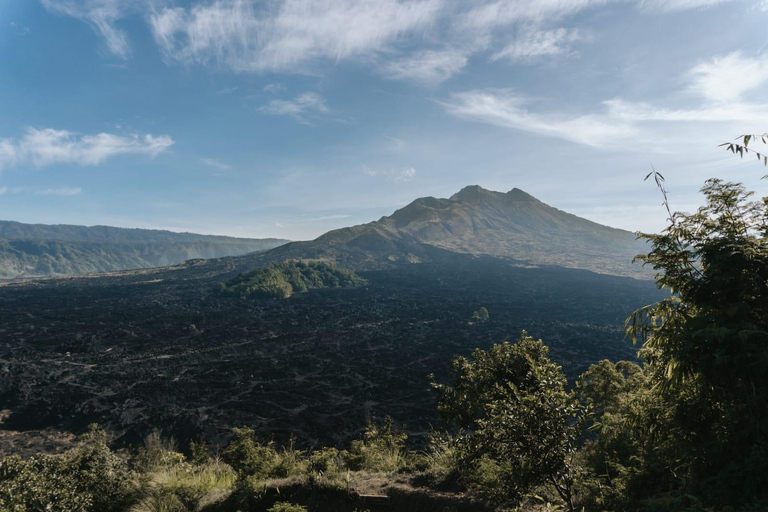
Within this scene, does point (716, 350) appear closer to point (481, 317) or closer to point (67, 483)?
point (67, 483)

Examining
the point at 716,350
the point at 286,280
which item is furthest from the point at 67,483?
the point at 286,280

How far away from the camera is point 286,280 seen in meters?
104

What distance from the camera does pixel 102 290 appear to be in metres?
101

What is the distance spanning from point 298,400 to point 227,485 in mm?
24863

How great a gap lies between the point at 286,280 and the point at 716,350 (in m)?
105

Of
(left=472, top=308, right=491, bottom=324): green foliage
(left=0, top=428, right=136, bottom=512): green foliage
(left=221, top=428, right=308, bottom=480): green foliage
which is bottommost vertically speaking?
(left=472, top=308, right=491, bottom=324): green foliage

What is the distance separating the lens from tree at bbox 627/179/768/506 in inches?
175

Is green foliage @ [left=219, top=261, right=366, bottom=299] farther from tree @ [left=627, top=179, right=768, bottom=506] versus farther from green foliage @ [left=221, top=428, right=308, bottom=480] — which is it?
tree @ [left=627, top=179, right=768, bottom=506]

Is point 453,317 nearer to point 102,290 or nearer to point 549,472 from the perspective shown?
point 549,472

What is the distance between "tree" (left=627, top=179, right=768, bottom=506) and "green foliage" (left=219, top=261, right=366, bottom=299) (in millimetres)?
92407

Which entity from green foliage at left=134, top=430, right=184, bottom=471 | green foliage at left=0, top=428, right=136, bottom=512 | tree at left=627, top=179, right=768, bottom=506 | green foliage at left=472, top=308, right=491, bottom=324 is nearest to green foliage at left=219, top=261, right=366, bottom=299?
green foliage at left=472, top=308, right=491, bottom=324

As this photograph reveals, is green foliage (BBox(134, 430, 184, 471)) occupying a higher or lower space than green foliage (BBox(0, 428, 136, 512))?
lower

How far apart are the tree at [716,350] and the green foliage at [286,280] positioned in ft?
303

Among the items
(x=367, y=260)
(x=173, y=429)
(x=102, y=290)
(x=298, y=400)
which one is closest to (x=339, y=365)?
(x=298, y=400)
